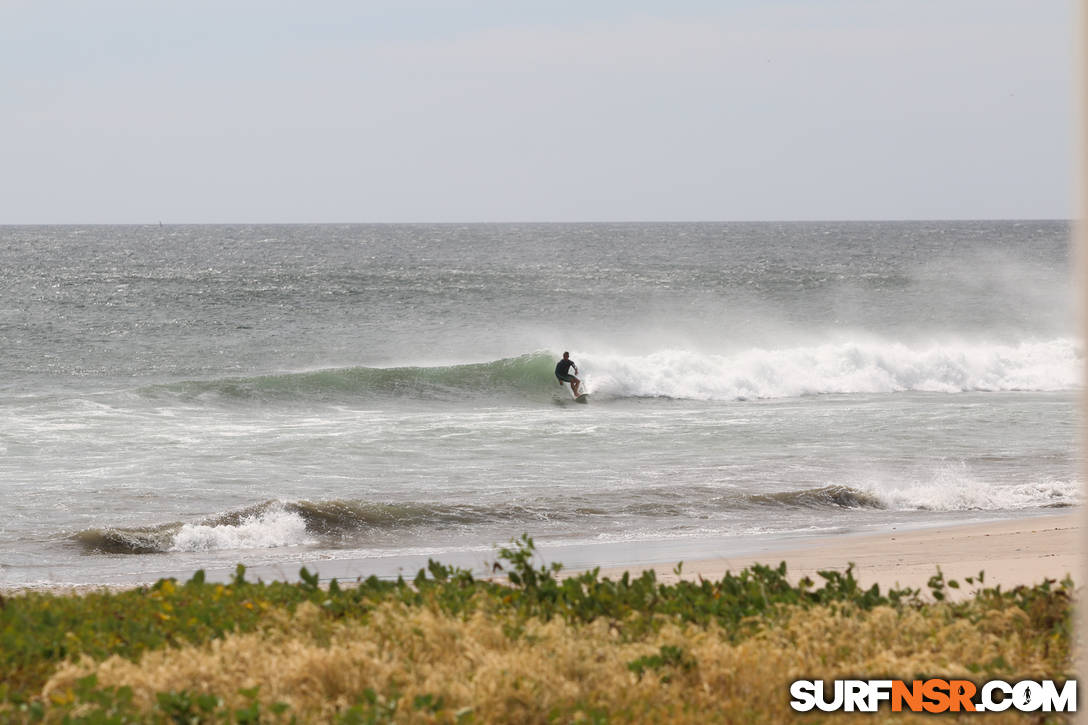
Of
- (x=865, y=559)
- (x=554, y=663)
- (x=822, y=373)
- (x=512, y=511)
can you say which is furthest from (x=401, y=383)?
(x=554, y=663)

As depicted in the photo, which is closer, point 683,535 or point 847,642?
point 847,642

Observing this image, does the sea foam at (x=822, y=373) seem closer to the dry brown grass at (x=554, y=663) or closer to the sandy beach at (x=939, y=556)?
the sandy beach at (x=939, y=556)

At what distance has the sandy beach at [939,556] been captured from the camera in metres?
9.29

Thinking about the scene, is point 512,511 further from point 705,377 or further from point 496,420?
point 705,377

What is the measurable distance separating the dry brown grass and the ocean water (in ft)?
17.4

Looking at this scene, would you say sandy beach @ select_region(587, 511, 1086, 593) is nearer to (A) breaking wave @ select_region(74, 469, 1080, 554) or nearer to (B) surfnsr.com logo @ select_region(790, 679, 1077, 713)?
(A) breaking wave @ select_region(74, 469, 1080, 554)

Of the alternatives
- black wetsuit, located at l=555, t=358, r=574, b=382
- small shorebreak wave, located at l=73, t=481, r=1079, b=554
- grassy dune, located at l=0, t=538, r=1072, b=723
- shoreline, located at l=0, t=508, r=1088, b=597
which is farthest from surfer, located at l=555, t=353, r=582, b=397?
grassy dune, located at l=0, t=538, r=1072, b=723

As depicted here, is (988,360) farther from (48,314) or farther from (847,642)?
(48,314)

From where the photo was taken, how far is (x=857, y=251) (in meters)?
94.2

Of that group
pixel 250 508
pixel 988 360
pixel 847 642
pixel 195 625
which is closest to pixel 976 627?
pixel 847 642

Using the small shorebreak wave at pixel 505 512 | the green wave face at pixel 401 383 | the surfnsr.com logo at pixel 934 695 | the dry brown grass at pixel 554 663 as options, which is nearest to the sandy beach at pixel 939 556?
the small shorebreak wave at pixel 505 512

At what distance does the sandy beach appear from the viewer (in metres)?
9.29

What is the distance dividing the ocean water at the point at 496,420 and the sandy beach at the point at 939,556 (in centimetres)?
77

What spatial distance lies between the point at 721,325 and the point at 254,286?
22.8m
